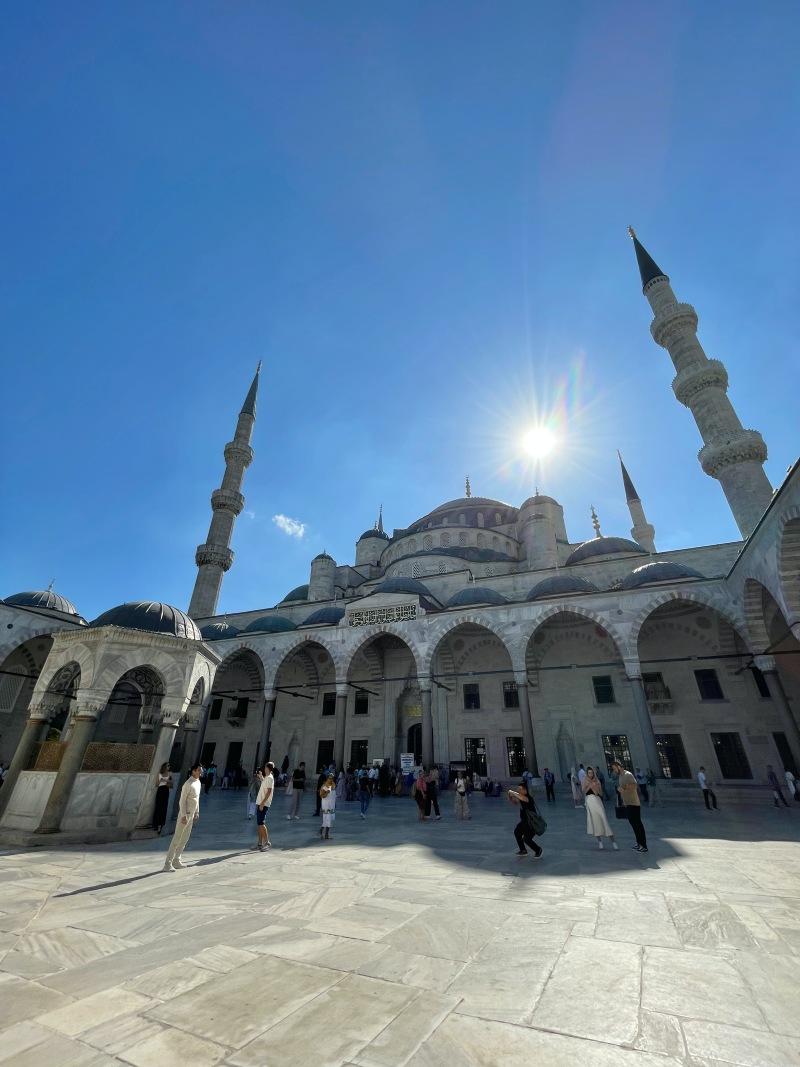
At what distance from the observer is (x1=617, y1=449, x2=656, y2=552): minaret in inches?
1113

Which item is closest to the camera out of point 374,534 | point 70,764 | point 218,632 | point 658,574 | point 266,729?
point 70,764

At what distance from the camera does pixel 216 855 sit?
22.5 feet

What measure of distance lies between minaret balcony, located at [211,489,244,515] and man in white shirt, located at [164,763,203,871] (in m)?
23.6

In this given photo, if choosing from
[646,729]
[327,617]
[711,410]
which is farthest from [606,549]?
[327,617]

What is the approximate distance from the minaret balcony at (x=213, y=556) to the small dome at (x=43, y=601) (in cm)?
705

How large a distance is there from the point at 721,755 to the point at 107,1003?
19.9 m

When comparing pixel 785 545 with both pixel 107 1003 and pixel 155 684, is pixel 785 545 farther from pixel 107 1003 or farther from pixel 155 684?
pixel 155 684

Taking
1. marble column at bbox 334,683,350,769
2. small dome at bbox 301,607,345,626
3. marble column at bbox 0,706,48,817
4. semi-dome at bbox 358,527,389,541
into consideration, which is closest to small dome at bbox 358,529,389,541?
semi-dome at bbox 358,527,389,541

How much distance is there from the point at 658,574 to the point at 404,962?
16.5 metres

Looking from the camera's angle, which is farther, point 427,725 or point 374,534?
point 374,534

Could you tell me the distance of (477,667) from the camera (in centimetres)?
2083

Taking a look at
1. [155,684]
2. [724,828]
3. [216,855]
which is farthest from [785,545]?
[155,684]

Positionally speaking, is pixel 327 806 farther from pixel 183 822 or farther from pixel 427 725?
pixel 427 725

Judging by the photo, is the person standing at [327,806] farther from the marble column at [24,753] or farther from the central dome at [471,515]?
the central dome at [471,515]
